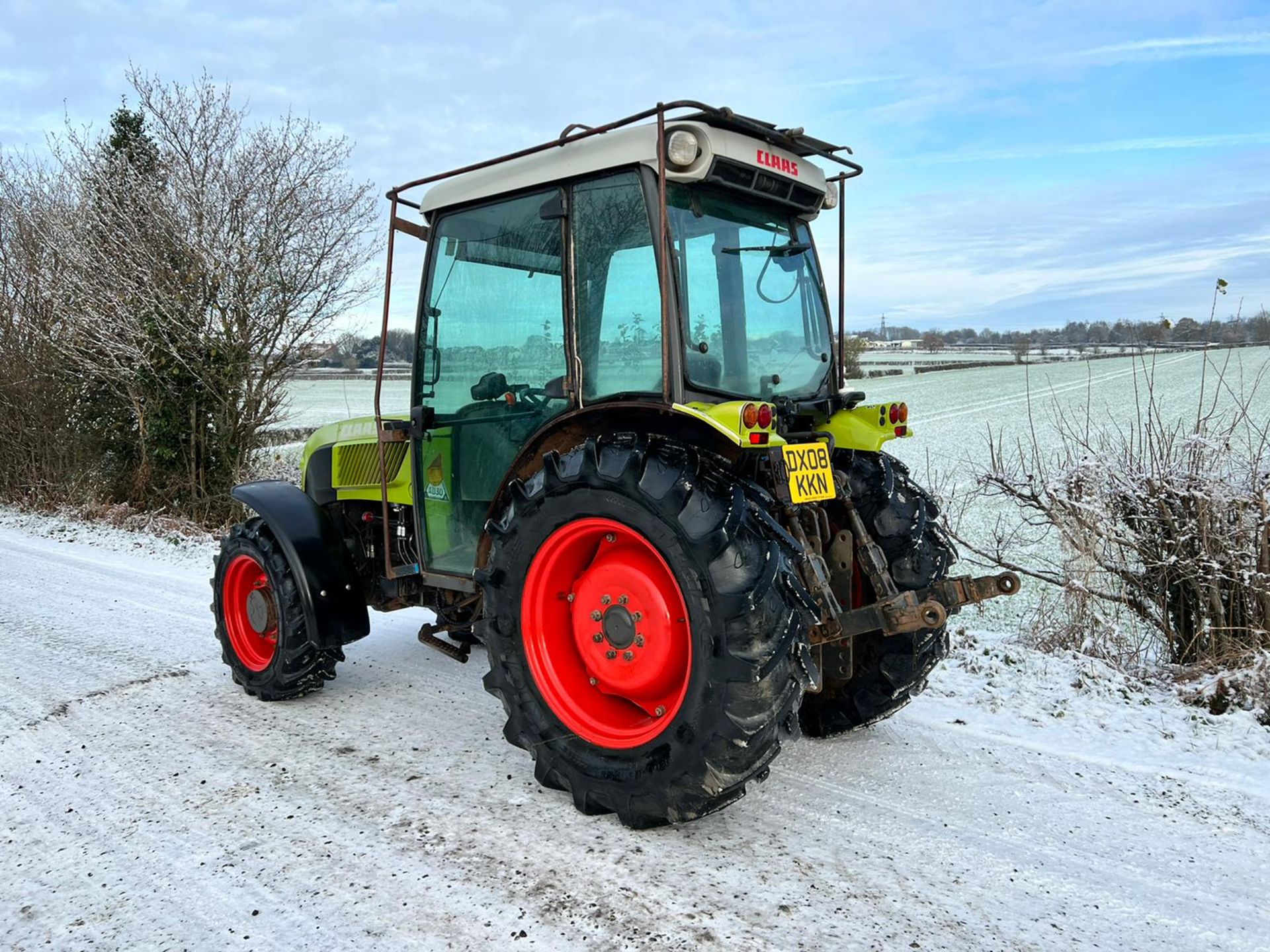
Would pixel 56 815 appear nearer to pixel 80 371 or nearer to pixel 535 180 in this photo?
pixel 535 180

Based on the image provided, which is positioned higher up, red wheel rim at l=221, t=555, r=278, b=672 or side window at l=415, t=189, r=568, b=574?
side window at l=415, t=189, r=568, b=574

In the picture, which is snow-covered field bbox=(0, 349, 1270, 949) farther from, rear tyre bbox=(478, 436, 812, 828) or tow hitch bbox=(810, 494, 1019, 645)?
tow hitch bbox=(810, 494, 1019, 645)

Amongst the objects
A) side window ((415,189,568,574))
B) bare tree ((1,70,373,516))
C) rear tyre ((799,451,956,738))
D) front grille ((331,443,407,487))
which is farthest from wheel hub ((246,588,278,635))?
bare tree ((1,70,373,516))

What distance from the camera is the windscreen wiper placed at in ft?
11.3

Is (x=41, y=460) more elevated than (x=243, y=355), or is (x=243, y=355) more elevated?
(x=243, y=355)

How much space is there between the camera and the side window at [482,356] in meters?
3.57

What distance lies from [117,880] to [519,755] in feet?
4.73

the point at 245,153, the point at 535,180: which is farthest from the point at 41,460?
the point at 535,180

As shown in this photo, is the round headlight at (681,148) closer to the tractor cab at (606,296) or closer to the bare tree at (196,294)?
the tractor cab at (606,296)

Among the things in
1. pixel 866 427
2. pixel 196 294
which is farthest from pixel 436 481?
pixel 196 294

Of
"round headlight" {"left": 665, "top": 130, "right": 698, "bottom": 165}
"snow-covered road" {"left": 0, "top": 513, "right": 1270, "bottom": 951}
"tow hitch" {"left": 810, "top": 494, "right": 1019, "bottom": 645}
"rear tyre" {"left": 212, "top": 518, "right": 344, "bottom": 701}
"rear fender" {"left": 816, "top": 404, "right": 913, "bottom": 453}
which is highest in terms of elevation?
"round headlight" {"left": 665, "top": 130, "right": 698, "bottom": 165}

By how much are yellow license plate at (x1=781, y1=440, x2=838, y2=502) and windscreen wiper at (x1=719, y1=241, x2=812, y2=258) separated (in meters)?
0.82

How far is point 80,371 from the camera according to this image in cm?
1158

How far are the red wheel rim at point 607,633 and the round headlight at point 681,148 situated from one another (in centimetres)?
122
